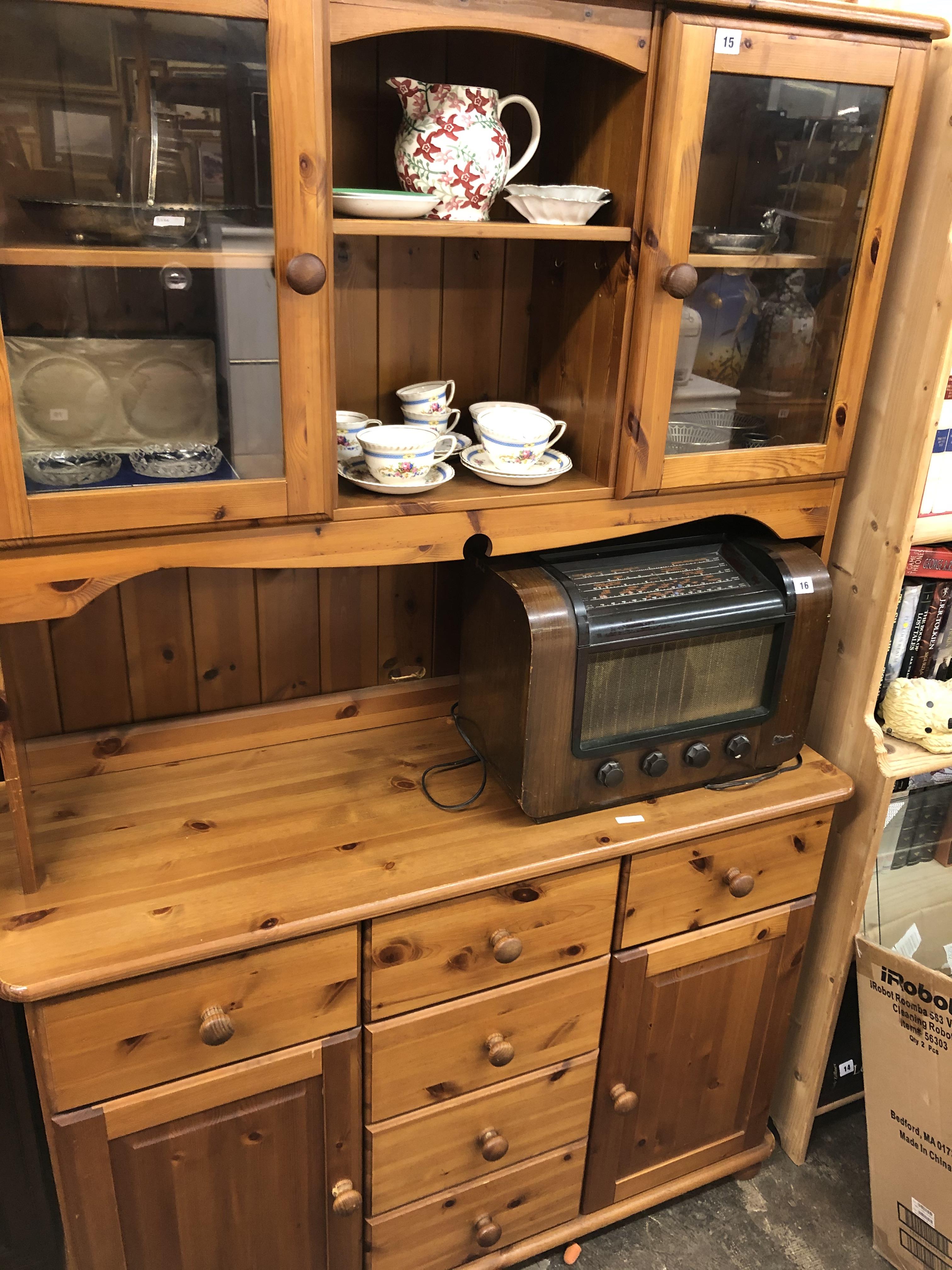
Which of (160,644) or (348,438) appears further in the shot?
(160,644)

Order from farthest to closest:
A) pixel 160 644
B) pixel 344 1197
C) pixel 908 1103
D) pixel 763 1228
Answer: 1. pixel 763 1228
2. pixel 908 1103
3. pixel 160 644
4. pixel 344 1197

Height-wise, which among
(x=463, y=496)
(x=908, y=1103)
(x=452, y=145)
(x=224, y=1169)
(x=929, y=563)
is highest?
(x=452, y=145)

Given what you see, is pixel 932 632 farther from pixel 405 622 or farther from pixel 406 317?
pixel 406 317

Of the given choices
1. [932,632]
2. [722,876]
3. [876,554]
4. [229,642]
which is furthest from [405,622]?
[932,632]

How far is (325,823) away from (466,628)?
35 cm

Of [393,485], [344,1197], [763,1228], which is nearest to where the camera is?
[393,485]

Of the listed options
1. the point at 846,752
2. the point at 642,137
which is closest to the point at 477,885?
Answer: the point at 846,752

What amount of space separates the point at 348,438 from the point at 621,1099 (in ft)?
3.44

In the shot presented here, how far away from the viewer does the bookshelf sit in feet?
4.39

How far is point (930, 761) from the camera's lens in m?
1.54

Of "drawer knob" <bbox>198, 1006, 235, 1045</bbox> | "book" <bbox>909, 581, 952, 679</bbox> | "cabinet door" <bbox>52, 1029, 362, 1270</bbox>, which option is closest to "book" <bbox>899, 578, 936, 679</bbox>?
"book" <bbox>909, 581, 952, 679</bbox>

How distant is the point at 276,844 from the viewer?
1.27 metres

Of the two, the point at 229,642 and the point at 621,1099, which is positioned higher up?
the point at 229,642

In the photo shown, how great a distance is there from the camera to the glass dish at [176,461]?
1.07m
